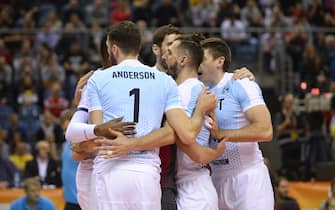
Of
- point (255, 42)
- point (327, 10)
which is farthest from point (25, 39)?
point (327, 10)

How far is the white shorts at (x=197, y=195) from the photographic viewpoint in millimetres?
6754

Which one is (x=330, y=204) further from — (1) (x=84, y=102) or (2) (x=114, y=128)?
(2) (x=114, y=128)

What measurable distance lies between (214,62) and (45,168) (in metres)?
7.85

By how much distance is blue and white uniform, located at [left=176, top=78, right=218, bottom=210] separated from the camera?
677 cm

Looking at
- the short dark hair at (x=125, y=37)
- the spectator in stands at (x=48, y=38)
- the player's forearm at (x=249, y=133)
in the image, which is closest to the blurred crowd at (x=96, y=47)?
the spectator in stands at (x=48, y=38)

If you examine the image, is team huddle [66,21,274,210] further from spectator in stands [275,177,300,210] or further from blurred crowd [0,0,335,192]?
blurred crowd [0,0,335,192]

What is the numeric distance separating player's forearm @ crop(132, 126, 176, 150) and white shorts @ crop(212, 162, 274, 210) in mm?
1023

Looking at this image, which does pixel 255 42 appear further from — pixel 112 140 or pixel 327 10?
pixel 112 140

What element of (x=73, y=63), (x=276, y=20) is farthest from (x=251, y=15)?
(x=73, y=63)

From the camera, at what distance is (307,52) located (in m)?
19.0

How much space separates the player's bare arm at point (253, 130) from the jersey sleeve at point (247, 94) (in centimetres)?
5

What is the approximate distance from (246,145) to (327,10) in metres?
14.7

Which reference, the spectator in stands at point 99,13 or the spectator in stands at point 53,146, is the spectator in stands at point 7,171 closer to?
the spectator in stands at point 53,146

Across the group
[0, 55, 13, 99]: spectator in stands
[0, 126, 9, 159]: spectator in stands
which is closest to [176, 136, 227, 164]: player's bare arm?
[0, 126, 9, 159]: spectator in stands
